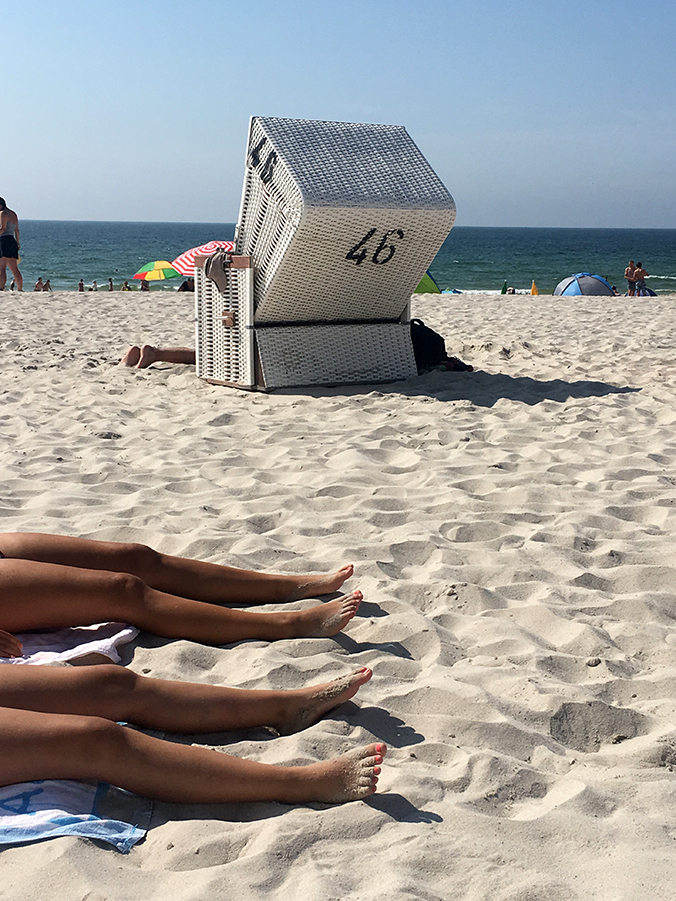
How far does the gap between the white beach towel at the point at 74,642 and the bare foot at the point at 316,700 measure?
20.7 inches

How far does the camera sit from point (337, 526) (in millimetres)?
3432

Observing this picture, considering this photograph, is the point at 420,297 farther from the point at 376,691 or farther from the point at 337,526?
the point at 376,691

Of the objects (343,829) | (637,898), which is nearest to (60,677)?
(343,829)

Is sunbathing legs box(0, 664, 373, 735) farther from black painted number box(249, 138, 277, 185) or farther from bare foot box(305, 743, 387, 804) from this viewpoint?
black painted number box(249, 138, 277, 185)

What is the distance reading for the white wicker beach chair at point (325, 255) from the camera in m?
5.46

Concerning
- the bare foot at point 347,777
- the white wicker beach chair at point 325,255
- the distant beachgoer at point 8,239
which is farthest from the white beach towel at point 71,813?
the distant beachgoer at point 8,239

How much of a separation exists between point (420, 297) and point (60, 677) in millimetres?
12940

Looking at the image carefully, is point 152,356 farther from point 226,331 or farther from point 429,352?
point 429,352

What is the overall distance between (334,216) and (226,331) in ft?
4.04

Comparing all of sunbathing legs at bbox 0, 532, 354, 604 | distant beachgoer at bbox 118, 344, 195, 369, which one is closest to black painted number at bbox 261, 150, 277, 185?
distant beachgoer at bbox 118, 344, 195, 369

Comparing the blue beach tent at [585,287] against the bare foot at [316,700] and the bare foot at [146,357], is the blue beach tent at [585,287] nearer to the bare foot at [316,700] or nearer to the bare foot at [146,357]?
the bare foot at [146,357]

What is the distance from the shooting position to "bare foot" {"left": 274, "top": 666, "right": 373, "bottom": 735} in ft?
6.93

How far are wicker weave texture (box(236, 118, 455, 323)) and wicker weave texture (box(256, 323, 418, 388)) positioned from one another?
0.41 feet

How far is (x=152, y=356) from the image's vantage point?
6.88 meters
